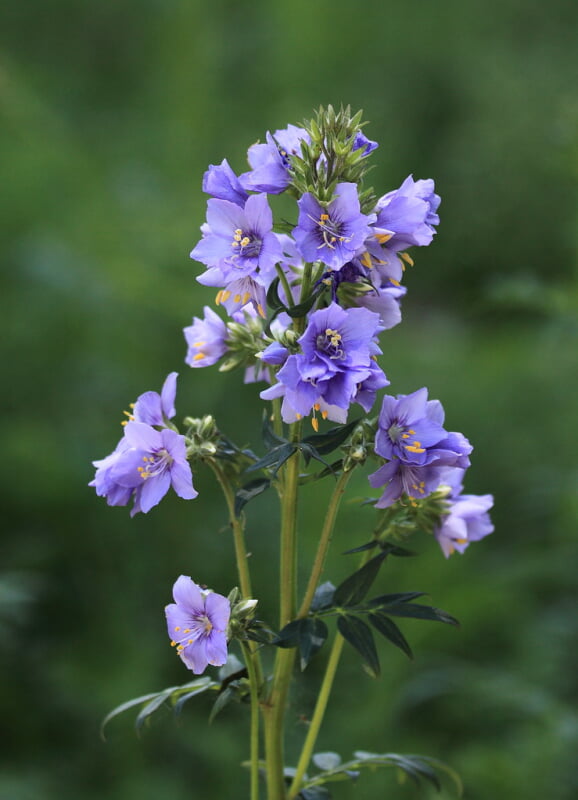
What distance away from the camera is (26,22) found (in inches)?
294

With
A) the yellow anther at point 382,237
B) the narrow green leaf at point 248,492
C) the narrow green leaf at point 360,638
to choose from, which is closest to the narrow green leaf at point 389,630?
the narrow green leaf at point 360,638

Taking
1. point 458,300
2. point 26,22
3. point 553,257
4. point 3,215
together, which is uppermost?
point 26,22

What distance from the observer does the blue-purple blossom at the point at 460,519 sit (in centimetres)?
152

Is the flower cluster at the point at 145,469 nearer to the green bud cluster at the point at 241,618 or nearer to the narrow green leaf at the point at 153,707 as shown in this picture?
the green bud cluster at the point at 241,618

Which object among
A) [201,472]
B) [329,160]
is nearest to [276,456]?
[329,160]

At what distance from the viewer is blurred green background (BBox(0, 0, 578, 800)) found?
2910mm

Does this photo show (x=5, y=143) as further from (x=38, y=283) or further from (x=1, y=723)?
(x=1, y=723)

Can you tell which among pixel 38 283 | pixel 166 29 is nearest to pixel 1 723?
pixel 38 283

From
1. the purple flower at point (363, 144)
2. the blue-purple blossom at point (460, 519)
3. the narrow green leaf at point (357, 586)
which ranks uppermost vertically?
the purple flower at point (363, 144)

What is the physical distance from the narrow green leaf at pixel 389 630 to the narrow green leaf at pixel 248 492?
0.83ft

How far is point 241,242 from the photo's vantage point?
1298 millimetres

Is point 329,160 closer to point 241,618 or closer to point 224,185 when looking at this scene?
point 224,185

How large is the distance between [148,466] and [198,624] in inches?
9.3

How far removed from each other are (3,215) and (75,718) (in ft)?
8.07
